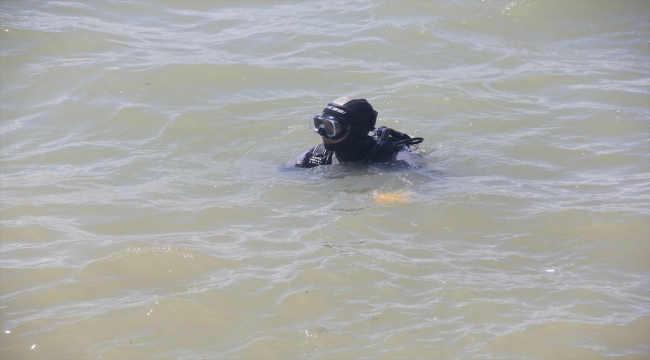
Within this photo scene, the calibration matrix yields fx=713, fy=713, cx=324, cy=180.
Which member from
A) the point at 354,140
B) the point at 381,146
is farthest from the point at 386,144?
the point at 354,140

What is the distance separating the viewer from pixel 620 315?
411cm

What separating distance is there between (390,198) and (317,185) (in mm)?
715

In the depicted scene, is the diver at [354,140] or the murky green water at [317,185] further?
the diver at [354,140]

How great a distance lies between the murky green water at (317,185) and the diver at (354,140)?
0.16m

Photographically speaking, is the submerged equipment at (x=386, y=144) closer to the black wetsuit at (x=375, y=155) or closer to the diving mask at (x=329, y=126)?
the black wetsuit at (x=375, y=155)

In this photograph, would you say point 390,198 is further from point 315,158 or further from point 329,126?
point 315,158

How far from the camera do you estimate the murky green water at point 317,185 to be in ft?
13.3

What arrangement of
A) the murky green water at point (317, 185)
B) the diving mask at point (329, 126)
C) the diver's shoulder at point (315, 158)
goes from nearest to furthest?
the murky green water at point (317, 185) → the diving mask at point (329, 126) → the diver's shoulder at point (315, 158)

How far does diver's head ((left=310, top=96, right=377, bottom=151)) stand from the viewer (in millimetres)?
6051

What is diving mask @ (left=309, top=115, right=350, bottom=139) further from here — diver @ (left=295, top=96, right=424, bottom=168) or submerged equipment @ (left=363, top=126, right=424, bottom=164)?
submerged equipment @ (left=363, top=126, right=424, bottom=164)

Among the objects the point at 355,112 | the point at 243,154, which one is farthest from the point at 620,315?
the point at 243,154

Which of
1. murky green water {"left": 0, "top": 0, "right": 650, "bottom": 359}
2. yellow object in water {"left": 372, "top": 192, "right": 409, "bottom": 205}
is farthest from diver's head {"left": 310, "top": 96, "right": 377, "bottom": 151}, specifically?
yellow object in water {"left": 372, "top": 192, "right": 409, "bottom": 205}

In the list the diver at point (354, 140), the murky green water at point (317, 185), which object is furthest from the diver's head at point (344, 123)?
the murky green water at point (317, 185)

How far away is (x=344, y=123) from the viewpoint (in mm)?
6074
